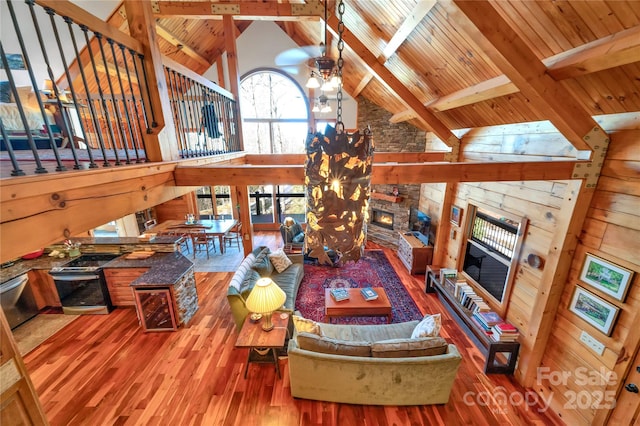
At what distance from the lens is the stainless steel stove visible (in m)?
3.84

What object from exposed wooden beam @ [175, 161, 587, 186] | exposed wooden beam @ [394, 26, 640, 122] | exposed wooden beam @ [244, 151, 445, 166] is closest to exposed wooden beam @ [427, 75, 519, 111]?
exposed wooden beam @ [394, 26, 640, 122]

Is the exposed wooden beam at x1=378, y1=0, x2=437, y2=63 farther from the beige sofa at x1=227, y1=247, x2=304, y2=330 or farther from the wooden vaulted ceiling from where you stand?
the beige sofa at x1=227, y1=247, x2=304, y2=330

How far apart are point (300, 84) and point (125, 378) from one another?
24.7ft

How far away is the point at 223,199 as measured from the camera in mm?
8484

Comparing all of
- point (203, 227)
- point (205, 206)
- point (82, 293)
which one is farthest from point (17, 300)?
point (205, 206)

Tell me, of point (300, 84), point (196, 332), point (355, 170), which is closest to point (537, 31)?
point (355, 170)

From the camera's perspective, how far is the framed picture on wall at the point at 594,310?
2.16 metres

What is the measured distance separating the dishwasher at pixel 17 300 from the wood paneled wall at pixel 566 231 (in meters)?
6.89

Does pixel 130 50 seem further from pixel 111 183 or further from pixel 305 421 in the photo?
pixel 305 421

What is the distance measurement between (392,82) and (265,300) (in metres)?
3.51

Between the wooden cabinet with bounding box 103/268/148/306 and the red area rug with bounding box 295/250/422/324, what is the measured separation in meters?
2.71

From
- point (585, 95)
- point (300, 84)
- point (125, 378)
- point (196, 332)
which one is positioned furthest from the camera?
point (300, 84)

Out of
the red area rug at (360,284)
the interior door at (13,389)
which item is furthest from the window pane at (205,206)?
the interior door at (13,389)

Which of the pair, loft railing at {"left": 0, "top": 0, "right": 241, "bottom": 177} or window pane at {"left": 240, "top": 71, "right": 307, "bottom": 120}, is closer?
loft railing at {"left": 0, "top": 0, "right": 241, "bottom": 177}
